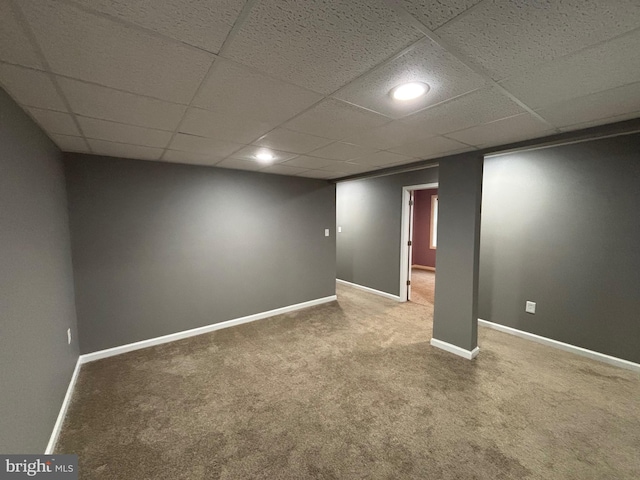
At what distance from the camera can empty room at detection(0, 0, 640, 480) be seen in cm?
107

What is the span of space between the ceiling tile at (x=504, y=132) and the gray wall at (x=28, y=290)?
9.64 ft

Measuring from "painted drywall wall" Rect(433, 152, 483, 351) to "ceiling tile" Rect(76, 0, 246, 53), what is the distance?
2.62 meters

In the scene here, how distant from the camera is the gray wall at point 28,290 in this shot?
1.30 m

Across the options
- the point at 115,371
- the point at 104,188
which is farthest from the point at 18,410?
the point at 104,188

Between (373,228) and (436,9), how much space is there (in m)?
4.58

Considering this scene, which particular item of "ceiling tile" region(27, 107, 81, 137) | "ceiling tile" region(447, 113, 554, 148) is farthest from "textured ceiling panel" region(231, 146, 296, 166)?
"ceiling tile" region(447, 113, 554, 148)

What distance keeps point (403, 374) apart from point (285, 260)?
2.45 metres

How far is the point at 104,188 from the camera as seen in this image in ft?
9.45

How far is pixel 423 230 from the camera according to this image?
8062 millimetres

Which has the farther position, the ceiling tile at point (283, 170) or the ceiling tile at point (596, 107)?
the ceiling tile at point (283, 170)

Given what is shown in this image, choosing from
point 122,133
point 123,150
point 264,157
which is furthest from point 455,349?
point 123,150

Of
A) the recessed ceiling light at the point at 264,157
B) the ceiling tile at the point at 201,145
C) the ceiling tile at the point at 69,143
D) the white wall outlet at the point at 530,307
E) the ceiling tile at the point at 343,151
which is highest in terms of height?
the recessed ceiling light at the point at 264,157

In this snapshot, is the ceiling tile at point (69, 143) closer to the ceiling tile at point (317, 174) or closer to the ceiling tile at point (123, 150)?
the ceiling tile at point (123, 150)

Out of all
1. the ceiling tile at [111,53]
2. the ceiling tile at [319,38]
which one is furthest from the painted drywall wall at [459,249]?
the ceiling tile at [111,53]
